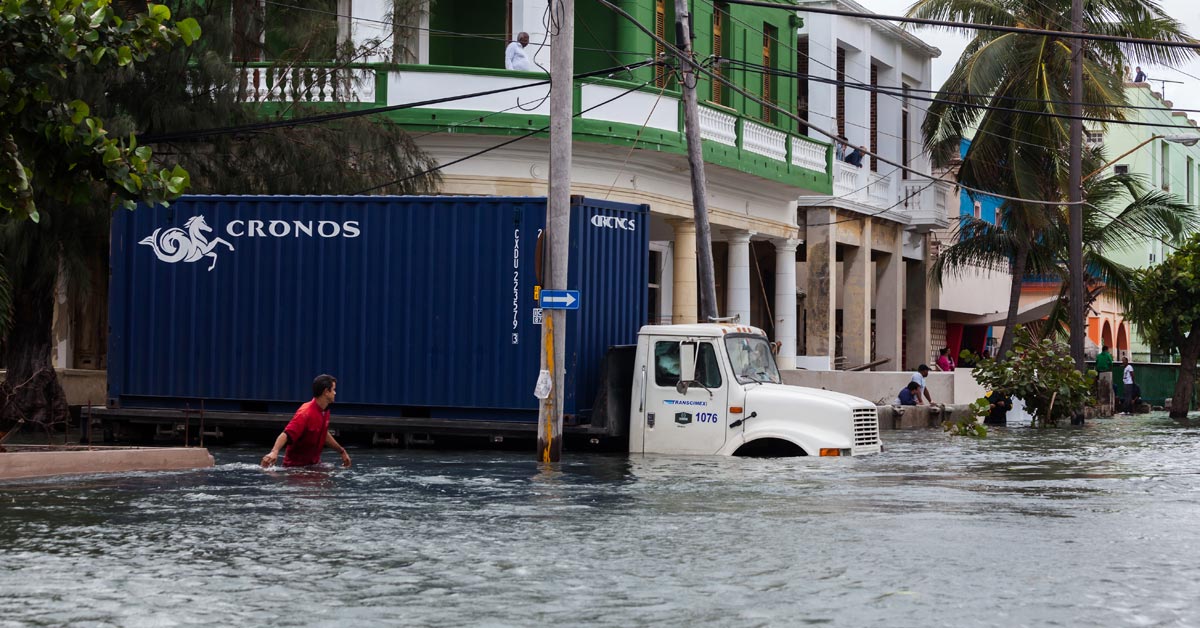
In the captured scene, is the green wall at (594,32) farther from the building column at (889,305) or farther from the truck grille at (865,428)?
the building column at (889,305)

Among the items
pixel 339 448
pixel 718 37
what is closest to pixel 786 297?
pixel 718 37

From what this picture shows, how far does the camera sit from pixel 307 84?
2398 centimetres

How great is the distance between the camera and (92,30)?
11383 mm

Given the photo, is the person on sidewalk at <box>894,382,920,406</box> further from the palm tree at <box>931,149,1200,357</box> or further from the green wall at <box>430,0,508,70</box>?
the palm tree at <box>931,149,1200,357</box>

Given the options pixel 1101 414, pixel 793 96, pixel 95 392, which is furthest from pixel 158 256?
pixel 1101 414

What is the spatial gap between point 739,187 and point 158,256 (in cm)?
1191

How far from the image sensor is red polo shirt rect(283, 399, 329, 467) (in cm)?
1520

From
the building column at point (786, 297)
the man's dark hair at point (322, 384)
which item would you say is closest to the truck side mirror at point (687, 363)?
the man's dark hair at point (322, 384)

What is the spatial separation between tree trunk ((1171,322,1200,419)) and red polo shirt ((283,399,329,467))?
26.8 metres

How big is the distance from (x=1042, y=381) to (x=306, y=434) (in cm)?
1914

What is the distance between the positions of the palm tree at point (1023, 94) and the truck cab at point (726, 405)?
60.5 ft

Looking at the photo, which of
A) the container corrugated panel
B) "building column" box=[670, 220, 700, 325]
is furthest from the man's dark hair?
"building column" box=[670, 220, 700, 325]

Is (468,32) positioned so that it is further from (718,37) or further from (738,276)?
(738,276)

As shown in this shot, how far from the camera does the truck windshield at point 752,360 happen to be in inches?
699
